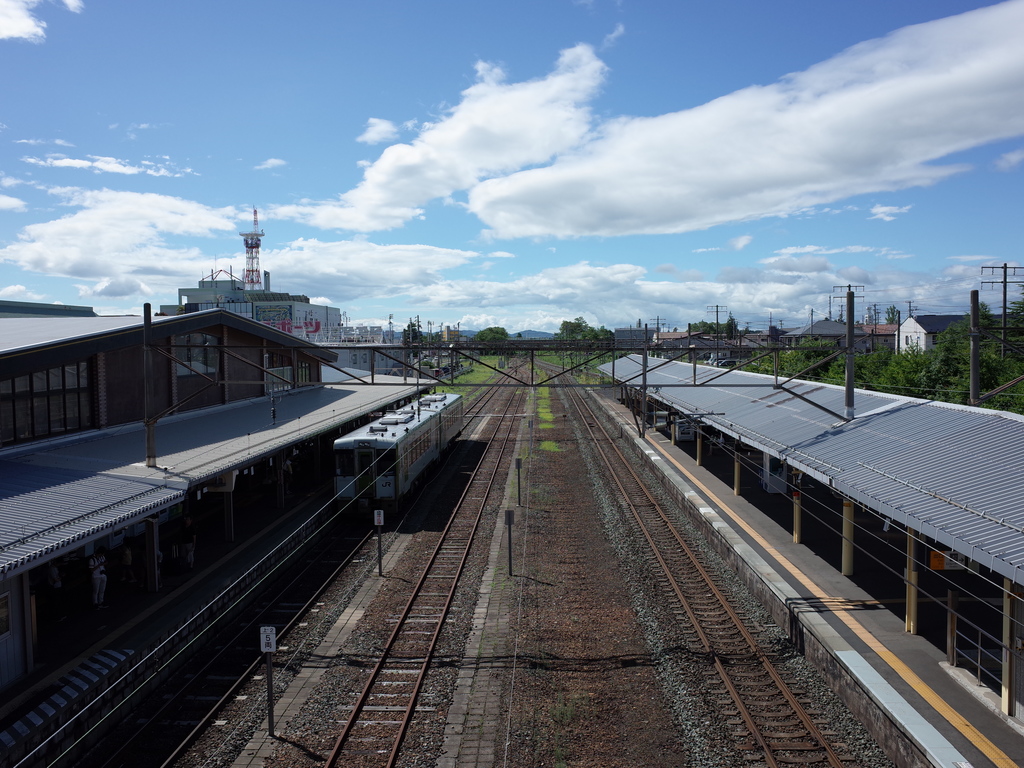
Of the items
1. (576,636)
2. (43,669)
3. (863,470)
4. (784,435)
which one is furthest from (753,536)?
(43,669)

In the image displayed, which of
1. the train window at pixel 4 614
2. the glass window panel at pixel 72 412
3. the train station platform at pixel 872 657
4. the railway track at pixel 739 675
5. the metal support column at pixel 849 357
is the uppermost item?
the metal support column at pixel 849 357

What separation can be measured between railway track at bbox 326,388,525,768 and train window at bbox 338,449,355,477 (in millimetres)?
3116

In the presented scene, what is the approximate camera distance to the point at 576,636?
11.0 m

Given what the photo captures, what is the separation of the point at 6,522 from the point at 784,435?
14592 mm

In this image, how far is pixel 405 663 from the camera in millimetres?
10289

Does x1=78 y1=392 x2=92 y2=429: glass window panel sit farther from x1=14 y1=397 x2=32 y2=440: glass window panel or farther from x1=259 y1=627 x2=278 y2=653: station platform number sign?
x1=259 y1=627 x2=278 y2=653: station platform number sign

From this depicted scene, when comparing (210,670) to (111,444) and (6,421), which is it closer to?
(6,421)

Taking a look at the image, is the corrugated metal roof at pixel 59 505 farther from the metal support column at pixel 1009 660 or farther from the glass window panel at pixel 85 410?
the metal support column at pixel 1009 660

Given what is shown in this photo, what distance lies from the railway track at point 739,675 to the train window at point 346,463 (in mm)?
7997

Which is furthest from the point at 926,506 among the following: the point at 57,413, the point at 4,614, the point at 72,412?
the point at 72,412

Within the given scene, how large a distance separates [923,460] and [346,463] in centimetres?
1373

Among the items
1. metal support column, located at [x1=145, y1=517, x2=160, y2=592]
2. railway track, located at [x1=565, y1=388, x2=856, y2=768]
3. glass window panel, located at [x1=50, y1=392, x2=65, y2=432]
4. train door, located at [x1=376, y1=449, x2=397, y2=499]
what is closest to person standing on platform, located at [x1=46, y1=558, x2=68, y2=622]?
metal support column, located at [x1=145, y1=517, x2=160, y2=592]

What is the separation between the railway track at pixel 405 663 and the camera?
26.6 ft

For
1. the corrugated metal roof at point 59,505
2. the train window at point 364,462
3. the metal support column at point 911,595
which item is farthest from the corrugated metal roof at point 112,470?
the metal support column at point 911,595
